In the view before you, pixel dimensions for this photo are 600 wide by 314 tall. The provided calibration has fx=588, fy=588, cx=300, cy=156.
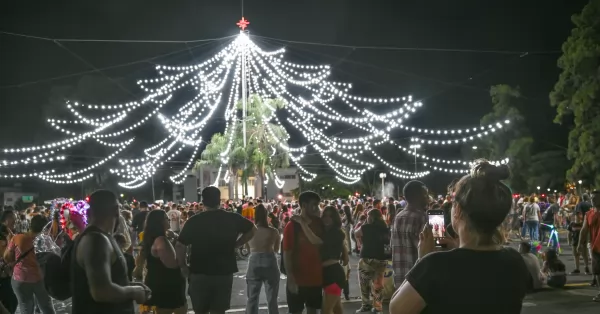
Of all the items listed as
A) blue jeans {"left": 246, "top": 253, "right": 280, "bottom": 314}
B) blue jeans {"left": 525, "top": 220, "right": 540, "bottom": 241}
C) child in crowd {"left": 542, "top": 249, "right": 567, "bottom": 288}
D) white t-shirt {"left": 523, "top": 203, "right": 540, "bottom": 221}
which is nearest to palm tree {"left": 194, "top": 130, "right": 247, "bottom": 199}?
white t-shirt {"left": 523, "top": 203, "right": 540, "bottom": 221}

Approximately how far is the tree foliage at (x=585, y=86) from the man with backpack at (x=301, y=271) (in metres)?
25.6

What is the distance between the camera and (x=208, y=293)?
597 centimetres

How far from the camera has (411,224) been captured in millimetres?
6223

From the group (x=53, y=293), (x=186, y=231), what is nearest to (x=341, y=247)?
(x=186, y=231)

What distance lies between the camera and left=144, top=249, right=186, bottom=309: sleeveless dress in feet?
19.7

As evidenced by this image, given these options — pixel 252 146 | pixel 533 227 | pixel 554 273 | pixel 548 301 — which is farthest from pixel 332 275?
pixel 252 146

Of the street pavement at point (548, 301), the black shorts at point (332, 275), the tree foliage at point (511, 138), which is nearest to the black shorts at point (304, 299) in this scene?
the black shorts at point (332, 275)

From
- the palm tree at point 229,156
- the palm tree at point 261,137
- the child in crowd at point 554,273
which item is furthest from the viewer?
the palm tree at point 261,137

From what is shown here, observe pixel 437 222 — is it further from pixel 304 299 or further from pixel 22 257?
pixel 22 257

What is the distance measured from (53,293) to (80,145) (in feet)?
170

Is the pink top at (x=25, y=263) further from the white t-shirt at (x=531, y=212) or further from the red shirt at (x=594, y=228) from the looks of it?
the white t-shirt at (x=531, y=212)

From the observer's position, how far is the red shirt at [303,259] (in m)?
6.76

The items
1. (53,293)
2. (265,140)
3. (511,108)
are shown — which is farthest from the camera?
(511,108)

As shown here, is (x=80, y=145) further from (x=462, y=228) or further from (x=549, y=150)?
(x=462, y=228)
